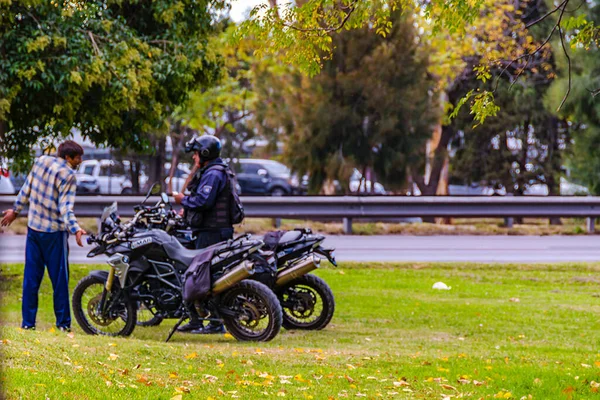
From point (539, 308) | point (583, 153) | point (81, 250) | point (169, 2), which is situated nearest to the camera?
point (539, 308)

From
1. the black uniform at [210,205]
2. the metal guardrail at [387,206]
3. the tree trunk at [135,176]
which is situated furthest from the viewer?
the tree trunk at [135,176]

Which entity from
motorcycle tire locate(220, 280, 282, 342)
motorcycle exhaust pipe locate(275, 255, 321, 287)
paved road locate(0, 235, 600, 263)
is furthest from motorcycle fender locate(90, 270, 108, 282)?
paved road locate(0, 235, 600, 263)

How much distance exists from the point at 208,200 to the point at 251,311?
1.19m

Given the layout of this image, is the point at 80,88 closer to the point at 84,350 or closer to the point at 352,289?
the point at 352,289

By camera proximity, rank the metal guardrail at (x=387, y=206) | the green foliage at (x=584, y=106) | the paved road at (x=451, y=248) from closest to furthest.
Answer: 1. the paved road at (x=451, y=248)
2. the metal guardrail at (x=387, y=206)
3. the green foliage at (x=584, y=106)

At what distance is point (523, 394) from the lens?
294 inches

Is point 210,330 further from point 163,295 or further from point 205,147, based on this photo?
point 205,147

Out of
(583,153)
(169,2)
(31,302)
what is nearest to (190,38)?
(169,2)

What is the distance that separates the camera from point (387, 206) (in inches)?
822

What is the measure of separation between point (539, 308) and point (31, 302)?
584cm

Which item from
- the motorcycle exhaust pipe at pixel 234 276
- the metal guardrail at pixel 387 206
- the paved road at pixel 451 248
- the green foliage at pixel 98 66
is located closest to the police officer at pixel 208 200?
the motorcycle exhaust pipe at pixel 234 276

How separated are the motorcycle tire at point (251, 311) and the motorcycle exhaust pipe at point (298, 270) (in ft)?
2.15

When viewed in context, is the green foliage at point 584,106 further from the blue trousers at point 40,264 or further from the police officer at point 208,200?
the blue trousers at point 40,264

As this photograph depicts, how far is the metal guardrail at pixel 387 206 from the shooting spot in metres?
19.9
